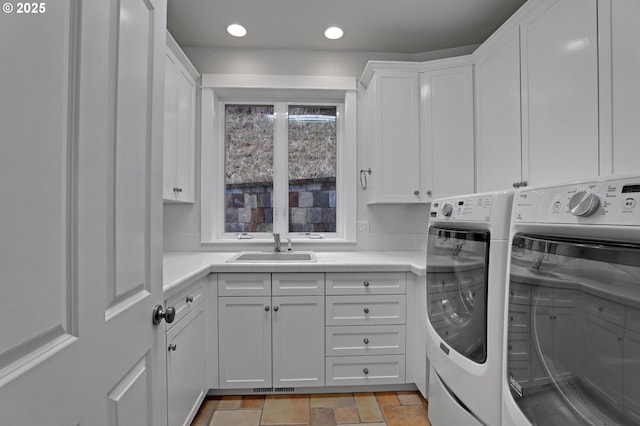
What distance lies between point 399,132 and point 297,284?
1371 millimetres

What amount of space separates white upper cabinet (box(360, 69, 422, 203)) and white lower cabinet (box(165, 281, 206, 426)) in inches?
58.7

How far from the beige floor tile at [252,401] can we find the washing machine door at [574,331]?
59.3 inches

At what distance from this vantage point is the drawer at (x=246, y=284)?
6.29 ft

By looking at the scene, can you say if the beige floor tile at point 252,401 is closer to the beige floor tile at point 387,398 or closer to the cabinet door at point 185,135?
the beige floor tile at point 387,398

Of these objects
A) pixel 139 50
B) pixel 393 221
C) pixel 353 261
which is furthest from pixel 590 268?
pixel 393 221

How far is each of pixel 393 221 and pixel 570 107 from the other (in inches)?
56.7

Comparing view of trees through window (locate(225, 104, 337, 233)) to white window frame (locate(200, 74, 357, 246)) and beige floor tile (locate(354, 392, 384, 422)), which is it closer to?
white window frame (locate(200, 74, 357, 246))

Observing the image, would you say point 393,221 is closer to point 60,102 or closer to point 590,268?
point 590,268

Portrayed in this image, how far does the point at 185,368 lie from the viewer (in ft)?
5.01

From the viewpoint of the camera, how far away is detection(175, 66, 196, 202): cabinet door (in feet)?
7.19

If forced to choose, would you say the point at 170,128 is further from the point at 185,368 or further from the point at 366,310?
the point at 366,310

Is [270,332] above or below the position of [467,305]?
below

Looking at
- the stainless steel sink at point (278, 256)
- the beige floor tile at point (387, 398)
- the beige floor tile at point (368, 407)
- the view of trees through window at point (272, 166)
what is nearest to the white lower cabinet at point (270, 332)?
the beige floor tile at point (368, 407)

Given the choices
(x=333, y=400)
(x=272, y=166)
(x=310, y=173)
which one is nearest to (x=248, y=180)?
(x=272, y=166)
